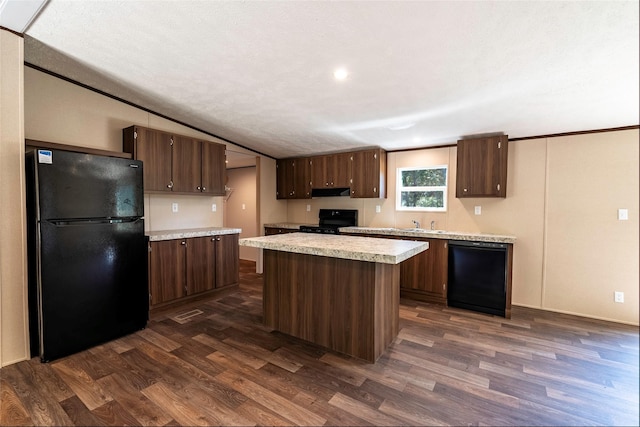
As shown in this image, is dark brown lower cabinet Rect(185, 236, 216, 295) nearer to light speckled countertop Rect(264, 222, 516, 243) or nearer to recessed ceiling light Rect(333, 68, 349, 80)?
light speckled countertop Rect(264, 222, 516, 243)

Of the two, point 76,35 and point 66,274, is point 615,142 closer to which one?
point 76,35

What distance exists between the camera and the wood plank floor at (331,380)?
170 cm

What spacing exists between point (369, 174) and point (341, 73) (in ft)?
7.12

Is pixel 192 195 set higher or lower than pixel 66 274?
higher

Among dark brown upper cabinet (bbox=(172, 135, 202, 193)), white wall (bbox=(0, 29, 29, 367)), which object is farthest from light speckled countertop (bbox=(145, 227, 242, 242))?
white wall (bbox=(0, 29, 29, 367))

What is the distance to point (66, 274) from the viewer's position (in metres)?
2.31

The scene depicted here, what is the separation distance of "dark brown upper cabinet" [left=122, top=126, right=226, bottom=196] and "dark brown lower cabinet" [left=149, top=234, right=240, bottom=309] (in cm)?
69

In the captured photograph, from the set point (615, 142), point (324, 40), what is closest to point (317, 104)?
point (324, 40)

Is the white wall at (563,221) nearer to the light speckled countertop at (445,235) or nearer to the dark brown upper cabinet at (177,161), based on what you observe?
the light speckled countertop at (445,235)

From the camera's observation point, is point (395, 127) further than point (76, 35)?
Yes

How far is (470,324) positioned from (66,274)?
375 cm

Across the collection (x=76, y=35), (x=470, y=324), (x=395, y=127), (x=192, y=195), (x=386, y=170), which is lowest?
(x=470, y=324)

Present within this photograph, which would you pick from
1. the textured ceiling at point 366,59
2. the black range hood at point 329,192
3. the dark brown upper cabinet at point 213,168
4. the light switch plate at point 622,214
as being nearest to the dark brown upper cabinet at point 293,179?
the black range hood at point 329,192

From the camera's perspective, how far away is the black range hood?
4688mm
